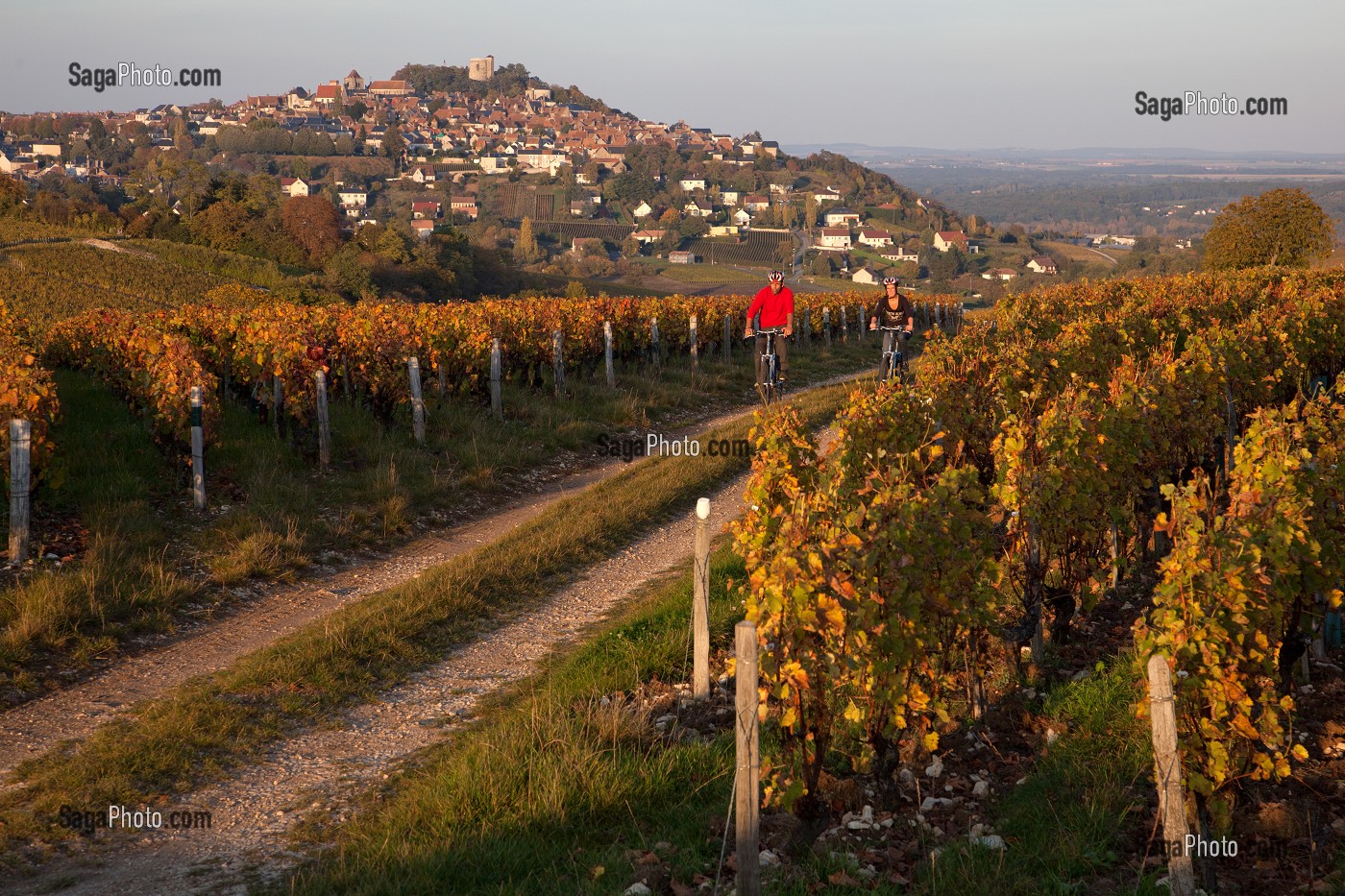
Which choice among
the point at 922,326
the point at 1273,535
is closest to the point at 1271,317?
the point at 1273,535

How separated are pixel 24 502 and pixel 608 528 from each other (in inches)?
199

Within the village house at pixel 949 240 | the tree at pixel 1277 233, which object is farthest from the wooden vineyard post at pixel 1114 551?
the village house at pixel 949 240

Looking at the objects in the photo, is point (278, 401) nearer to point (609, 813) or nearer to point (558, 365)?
point (558, 365)

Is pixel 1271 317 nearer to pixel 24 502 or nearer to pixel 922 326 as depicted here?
pixel 24 502

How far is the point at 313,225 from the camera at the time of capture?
6656 centimetres

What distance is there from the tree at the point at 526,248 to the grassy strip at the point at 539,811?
10740 centimetres

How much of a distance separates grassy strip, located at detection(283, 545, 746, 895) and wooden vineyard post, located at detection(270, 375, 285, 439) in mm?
7210

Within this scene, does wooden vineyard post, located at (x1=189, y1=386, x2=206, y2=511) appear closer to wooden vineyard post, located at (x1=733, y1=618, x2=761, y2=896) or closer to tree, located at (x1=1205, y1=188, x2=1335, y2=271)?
wooden vineyard post, located at (x1=733, y1=618, x2=761, y2=896)

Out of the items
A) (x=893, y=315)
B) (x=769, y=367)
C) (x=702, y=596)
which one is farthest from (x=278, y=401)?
(x=893, y=315)

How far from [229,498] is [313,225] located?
60206 millimetres

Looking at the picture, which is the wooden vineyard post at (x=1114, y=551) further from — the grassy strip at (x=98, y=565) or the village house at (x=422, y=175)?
the village house at (x=422, y=175)

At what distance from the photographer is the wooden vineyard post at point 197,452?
33.7 feet

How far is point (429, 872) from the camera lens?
457cm

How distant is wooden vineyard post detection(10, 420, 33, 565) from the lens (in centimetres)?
843
